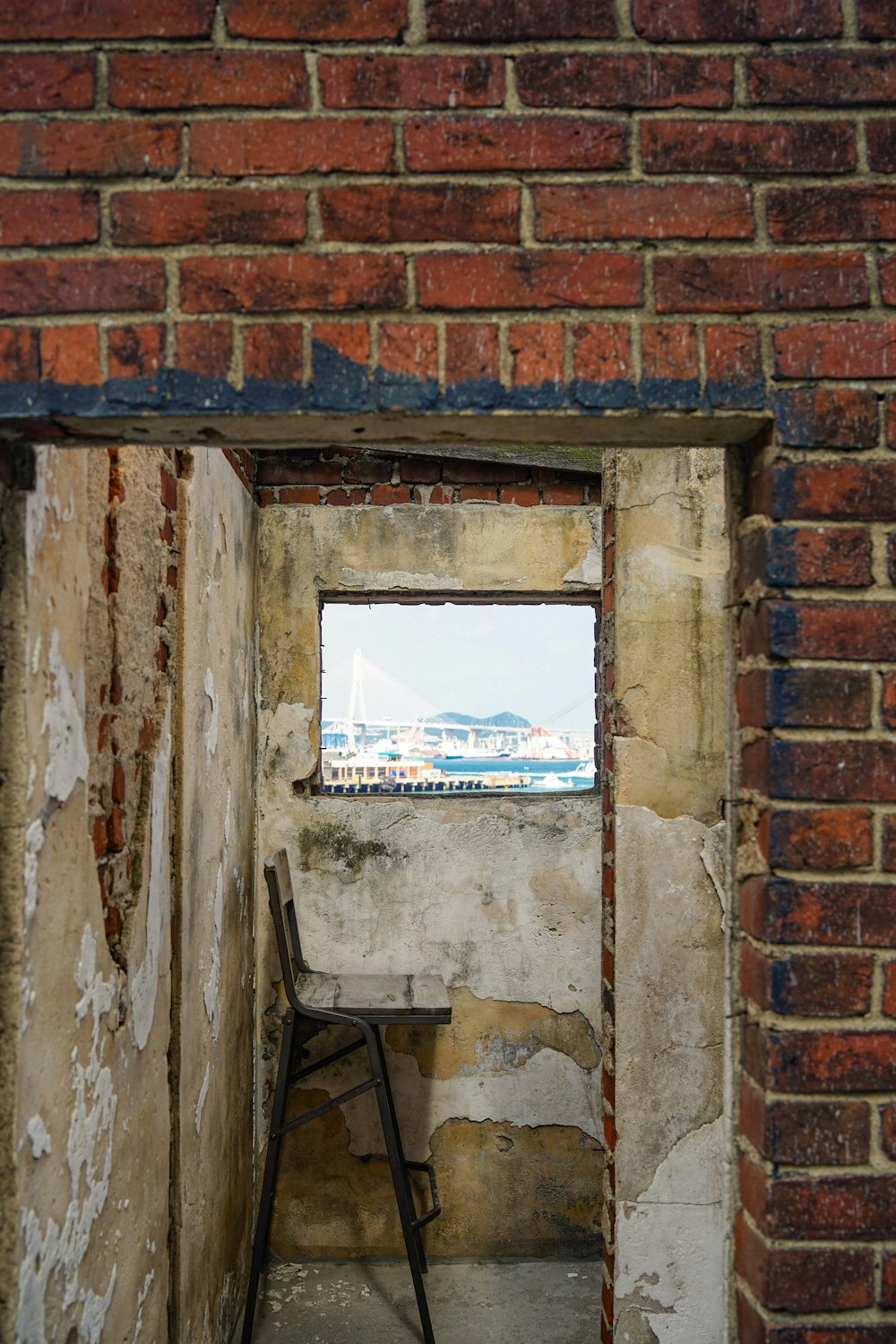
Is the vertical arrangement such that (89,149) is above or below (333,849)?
above

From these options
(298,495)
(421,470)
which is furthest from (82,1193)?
(421,470)

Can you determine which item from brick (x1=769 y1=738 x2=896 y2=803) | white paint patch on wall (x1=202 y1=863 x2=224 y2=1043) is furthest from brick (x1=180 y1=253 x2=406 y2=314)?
white paint patch on wall (x1=202 y1=863 x2=224 y2=1043)

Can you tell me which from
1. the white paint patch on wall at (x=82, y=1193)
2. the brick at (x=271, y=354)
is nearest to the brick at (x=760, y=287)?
the brick at (x=271, y=354)

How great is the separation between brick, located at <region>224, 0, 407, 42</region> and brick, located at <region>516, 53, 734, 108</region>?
15 cm

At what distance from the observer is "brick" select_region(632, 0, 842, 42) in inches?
40.8

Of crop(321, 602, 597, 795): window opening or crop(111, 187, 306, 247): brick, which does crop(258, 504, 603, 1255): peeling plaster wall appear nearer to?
crop(321, 602, 597, 795): window opening

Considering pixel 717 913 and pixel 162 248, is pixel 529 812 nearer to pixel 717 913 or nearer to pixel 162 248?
pixel 717 913

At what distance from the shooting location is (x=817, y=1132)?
3.31 feet

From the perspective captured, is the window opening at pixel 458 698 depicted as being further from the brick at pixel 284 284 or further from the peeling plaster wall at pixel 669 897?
the brick at pixel 284 284

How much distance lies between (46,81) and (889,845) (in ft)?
4.12

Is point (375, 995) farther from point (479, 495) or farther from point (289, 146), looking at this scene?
point (289, 146)

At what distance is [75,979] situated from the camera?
138 centimetres

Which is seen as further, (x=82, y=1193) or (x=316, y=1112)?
(x=316, y=1112)

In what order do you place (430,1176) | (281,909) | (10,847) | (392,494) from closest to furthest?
1. (10,847)
2. (281,909)
3. (430,1176)
4. (392,494)
